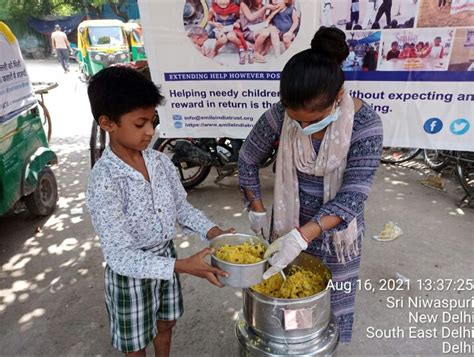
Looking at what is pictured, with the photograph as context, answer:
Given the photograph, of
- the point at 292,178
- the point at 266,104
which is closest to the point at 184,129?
the point at 266,104

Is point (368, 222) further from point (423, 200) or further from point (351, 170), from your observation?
point (351, 170)

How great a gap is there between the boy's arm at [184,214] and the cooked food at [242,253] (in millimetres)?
216

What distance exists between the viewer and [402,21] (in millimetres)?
2703

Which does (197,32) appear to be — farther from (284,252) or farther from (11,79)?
(284,252)

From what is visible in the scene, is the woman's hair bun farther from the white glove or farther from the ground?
the ground

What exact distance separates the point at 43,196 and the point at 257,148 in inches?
118

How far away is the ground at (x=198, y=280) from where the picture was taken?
2311 millimetres

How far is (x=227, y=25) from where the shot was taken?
3.01 meters

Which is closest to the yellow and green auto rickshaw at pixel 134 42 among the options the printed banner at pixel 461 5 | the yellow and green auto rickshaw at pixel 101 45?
the yellow and green auto rickshaw at pixel 101 45

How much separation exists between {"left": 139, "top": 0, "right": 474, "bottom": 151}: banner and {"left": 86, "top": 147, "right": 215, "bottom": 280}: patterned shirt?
181cm

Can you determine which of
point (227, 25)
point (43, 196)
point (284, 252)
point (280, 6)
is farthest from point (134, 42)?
point (284, 252)

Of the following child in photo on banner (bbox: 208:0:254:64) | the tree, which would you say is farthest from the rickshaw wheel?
the tree

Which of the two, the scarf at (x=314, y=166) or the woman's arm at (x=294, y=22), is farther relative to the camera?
the woman's arm at (x=294, y=22)

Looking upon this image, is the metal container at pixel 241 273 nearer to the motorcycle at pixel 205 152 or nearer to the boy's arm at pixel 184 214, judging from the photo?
the boy's arm at pixel 184 214
